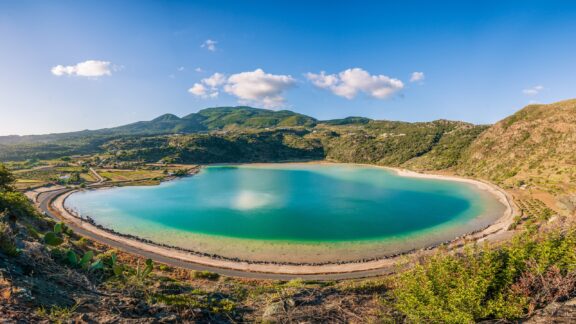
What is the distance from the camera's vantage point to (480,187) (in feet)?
311

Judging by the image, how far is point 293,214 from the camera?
211 feet

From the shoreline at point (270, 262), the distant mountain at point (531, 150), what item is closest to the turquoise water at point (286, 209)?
the shoreline at point (270, 262)

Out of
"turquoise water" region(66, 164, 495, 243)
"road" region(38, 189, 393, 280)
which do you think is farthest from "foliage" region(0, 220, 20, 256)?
"turquoise water" region(66, 164, 495, 243)

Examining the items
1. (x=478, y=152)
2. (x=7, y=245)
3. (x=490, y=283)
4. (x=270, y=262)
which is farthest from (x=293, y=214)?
(x=478, y=152)

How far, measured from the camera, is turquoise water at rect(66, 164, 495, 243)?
171ft

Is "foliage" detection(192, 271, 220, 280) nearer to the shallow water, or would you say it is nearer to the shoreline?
the shoreline

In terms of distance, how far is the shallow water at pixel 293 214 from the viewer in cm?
4616

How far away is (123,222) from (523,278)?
209 ft

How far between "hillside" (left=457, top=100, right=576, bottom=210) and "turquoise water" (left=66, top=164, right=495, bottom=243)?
1534 cm

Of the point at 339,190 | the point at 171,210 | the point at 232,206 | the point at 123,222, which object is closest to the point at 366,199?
the point at 339,190

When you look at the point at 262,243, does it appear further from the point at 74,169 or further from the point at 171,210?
the point at 74,169

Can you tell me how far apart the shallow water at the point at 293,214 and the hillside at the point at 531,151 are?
1494cm

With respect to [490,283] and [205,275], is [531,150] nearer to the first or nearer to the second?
[490,283]

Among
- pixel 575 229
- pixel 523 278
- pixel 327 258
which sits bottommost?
pixel 327 258
